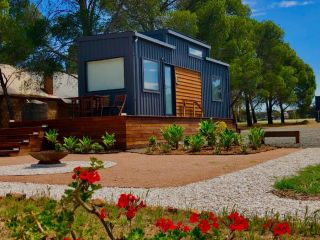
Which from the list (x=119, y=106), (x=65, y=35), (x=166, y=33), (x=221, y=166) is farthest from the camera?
(x=65, y=35)

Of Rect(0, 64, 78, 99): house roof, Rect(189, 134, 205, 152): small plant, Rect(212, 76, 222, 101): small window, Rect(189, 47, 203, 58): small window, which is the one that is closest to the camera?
Rect(189, 134, 205, 152): small plant

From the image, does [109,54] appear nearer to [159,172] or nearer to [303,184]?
[159,172]

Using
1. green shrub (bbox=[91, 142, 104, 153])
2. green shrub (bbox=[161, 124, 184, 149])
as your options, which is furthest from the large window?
green shrub (bbox=[161, 124, 184, 149])

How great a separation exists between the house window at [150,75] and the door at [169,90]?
2.50 ft

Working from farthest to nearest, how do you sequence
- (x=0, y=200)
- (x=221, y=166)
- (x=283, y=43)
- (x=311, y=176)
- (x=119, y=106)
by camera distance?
(x=283, y=43), (x=119, y=106), (x=221, y=166), (x=311, y=176), (x=0, y=200)

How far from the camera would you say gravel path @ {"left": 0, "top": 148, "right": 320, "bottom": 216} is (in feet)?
17.1

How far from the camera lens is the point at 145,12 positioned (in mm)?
28828

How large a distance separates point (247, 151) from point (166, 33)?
8.02 m

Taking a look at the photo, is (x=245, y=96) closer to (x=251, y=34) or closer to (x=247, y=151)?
(x=251, y=34)

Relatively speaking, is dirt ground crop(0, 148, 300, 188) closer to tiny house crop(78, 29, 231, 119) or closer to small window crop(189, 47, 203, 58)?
tiny house crop(78, 29, 231, 119)

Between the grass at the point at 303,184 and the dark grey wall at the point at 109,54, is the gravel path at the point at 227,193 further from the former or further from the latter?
the dark grey wall at the point at 109,54

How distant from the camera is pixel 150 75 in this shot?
1736 centimetres

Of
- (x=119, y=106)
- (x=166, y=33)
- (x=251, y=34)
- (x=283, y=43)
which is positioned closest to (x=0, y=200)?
(x=119, y=106)

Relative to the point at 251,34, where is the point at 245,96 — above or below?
below
